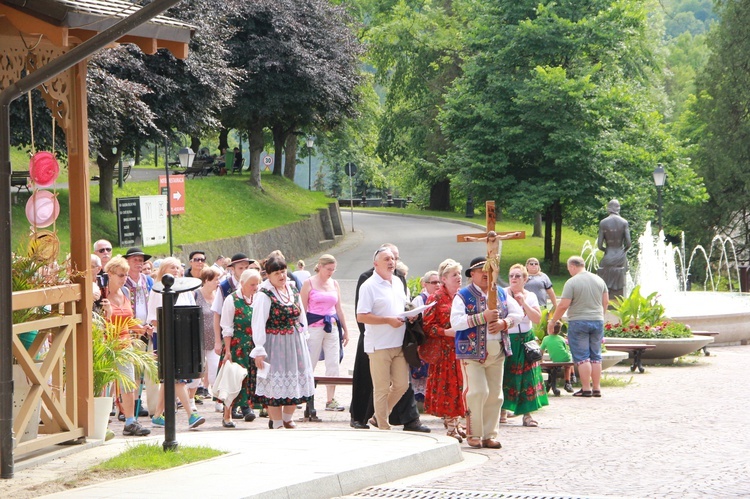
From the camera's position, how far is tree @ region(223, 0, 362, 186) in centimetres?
4538

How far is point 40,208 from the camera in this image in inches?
398

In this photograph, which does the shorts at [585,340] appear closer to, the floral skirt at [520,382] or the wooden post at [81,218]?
the floral skirt at [520,382]

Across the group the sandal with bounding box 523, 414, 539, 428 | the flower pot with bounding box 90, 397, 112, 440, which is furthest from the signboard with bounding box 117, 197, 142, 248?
the flower pot with bounding box 90, 397, 112, 440

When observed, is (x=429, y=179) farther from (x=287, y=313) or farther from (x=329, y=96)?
(x=287, y=313)

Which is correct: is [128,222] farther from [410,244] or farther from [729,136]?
[729,136]

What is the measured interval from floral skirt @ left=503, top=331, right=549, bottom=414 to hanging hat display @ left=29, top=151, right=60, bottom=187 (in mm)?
5303

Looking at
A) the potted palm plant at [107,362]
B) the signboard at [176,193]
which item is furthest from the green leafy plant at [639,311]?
the signboard at [176,193]

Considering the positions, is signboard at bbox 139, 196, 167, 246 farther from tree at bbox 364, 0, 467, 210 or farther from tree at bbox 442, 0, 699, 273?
tree at bbox 364, 0, 467, 210

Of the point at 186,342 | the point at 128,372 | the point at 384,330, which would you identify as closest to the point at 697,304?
the point at 384,330

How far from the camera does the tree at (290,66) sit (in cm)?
4538

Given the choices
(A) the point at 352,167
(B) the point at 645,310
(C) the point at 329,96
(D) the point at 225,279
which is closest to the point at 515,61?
(C) the point at 329,96

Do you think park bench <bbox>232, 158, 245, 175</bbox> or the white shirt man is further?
park bench <bbox>232, 158, 245, 175</bbox>

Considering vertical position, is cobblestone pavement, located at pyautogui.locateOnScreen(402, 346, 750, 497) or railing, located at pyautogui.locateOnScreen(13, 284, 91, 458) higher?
railing, located at pyautogui.locateOnScreen(13, 284, 91, 458)

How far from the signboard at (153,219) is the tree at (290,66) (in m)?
11.1
